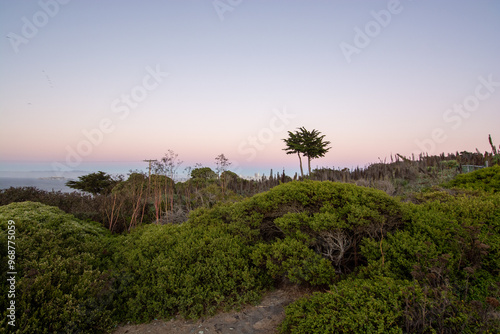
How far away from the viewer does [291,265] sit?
13.7ft

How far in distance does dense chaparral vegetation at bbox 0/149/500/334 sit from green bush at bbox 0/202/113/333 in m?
0.02

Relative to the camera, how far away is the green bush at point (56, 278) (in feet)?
10.8

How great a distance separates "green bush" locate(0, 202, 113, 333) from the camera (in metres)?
3.30

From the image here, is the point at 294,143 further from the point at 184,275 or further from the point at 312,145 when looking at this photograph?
the point at 184,275

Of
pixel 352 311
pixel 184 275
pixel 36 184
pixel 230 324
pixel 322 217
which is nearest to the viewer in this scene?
pixel 352 311

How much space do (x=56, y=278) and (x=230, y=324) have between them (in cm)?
269

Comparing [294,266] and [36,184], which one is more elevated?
[36,184]

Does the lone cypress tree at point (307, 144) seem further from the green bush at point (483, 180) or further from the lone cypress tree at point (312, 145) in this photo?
the green bush at point (483, 180)

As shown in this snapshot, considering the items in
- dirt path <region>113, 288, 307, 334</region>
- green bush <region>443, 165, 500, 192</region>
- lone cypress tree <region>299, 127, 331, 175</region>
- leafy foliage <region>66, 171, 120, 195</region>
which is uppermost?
lone cypress tree <region>299, 127, 331, 175</region>

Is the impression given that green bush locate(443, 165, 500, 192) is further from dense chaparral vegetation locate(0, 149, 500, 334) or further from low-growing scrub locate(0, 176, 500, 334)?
dense chaparral vegetation locate(0, 149, 500, 334)

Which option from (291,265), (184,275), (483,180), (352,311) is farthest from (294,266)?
(483,180)

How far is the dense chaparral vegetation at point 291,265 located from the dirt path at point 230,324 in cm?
13

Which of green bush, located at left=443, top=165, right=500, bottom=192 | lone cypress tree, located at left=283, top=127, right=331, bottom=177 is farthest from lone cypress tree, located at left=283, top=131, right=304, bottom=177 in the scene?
green bush, located at left=443, top=165, right=500, bottom=192

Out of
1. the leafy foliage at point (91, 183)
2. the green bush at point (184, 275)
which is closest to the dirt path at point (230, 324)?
the green bush at point (184, 275)
